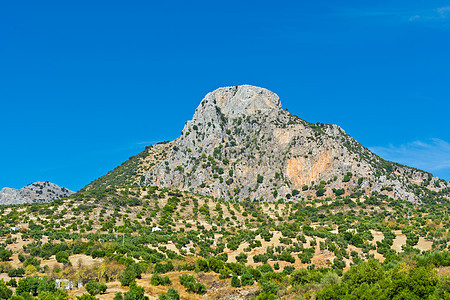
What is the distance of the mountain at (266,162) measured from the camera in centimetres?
14088

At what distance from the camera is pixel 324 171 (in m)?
146

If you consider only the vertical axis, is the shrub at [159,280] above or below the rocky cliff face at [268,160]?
below

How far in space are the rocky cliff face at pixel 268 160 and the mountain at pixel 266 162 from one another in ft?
1.11

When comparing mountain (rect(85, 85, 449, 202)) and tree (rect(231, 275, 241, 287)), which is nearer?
tree (rect(231, 275, 241, 287))

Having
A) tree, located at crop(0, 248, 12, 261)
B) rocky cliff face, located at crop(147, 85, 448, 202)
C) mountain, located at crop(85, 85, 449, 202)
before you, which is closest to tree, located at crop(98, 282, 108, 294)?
tree, located at crop(0, 248, 12, 261)

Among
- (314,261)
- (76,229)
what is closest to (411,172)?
(314,261)

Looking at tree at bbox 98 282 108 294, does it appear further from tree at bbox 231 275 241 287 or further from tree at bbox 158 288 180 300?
tree at bbox 231 275 241 287

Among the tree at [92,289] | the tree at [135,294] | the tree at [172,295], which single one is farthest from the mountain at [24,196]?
the tree at [172,295]

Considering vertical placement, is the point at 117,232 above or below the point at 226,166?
below

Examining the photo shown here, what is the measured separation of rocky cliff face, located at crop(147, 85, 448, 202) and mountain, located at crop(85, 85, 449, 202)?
0.34 metres

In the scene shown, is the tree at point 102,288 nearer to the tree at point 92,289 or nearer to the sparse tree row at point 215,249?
the sparse tree row at point 215,249

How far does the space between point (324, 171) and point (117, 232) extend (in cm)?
8655

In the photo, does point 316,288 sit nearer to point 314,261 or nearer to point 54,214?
point 314,261

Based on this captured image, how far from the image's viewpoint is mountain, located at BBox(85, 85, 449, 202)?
462 feet
